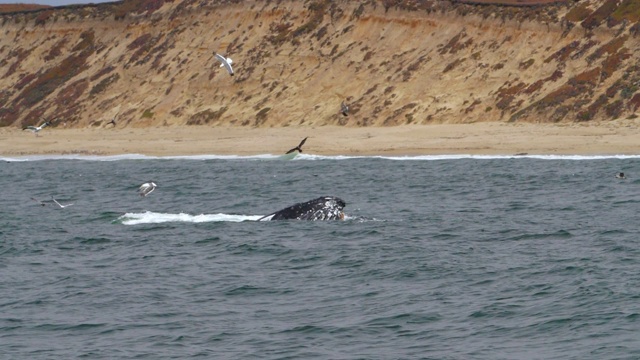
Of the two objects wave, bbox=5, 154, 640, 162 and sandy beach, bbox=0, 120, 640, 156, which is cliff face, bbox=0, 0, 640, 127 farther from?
wave, bbox=5, 154, 640, 162

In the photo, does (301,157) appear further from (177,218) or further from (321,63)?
(177,218)

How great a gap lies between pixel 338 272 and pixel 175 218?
10.8 metres

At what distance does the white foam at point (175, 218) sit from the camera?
32938 millimetres

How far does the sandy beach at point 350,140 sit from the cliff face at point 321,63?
1898 mm

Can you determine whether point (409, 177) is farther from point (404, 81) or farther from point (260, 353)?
point (260, 353)

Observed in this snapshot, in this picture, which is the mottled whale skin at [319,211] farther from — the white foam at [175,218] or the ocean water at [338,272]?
the white foam at [175,218]

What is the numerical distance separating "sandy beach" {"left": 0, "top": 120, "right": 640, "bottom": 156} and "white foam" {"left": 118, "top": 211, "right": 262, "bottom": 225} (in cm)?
1855

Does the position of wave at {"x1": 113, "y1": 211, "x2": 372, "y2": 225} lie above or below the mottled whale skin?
below

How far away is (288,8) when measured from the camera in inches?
2995

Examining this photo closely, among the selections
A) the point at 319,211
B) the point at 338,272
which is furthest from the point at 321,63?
the point at 338,272

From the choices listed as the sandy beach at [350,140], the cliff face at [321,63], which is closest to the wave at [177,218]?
the sandy beach at [350,140]

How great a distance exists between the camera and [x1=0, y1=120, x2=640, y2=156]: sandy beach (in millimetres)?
49344

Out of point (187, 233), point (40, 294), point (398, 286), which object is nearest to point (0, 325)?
point (40, 294)

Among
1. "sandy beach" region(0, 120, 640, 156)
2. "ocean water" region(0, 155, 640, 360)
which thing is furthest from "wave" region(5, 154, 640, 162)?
"ocean water" region(0, 155, 640, 360)
